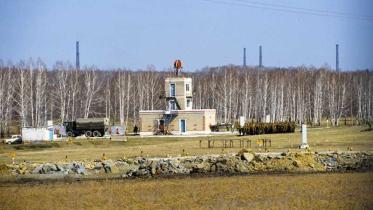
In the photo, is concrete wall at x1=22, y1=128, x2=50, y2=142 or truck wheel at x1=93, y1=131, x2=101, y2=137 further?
truck wheel at x1=93, y1=131, x2=101, y2=137

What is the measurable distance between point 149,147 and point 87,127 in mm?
19384

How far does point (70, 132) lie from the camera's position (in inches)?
2928

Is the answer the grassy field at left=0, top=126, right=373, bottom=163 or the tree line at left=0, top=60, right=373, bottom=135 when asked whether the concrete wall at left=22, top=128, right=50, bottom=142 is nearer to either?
the grassy field at left=0, top=126, right=373, bottom=163

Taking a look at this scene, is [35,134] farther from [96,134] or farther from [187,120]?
[187,120]

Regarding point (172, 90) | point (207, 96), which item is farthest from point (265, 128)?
point (207, 96)

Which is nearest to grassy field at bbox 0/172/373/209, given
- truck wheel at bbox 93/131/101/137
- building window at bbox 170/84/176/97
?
truck wheel at bbox 93/131/101/137

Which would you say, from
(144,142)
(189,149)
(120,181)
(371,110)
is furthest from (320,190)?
(371,110)

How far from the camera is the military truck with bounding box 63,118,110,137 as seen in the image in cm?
7400

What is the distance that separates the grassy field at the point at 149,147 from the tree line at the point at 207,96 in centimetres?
2510

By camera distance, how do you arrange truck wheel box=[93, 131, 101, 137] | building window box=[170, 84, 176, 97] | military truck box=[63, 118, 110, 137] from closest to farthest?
truck wheel box=[93, 131, 101, 137] < military truck box=[63, 118, 110, 137] < building window box=[170, 84, 176, 97]

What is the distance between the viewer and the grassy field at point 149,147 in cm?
4884

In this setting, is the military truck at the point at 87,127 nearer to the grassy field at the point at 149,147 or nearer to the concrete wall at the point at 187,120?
the concrete wall at the point at 187,120

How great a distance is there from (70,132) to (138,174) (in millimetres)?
37595

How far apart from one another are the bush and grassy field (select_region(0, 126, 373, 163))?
5.83 metres
